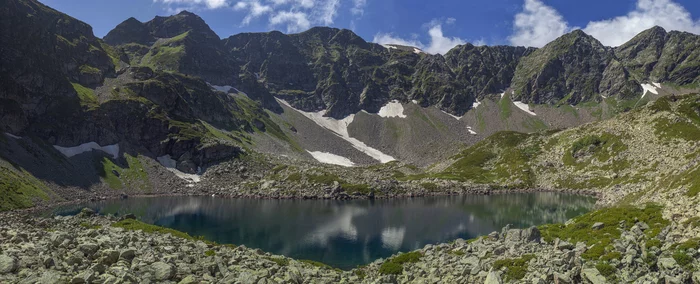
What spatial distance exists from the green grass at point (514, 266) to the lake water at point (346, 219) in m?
28.4

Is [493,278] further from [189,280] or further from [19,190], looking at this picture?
[19,190]

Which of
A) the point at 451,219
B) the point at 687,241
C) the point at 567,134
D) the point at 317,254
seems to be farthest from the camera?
the point at 567,134

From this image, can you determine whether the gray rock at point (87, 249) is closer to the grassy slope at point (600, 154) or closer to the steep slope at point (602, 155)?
the steep slope at point (602, 155)

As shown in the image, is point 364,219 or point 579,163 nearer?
point 364,219

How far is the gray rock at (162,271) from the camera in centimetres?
2442

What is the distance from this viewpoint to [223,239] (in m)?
76.6

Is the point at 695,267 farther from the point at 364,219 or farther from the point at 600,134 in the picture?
the point at 600,134

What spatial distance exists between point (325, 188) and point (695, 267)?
135m

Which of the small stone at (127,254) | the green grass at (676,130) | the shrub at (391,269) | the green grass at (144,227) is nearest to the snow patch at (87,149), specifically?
the green grass at (144,227)

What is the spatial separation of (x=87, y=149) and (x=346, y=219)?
442 ft

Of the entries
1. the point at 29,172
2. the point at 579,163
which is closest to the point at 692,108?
the point at 579,163

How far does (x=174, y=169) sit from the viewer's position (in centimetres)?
19312

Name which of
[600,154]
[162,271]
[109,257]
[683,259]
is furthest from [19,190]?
[600,154]

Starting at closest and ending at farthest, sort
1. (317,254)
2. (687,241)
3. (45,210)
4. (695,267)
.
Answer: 1. (695,267)
2. (687,241)
3. (317,254)
4. (45,210)
